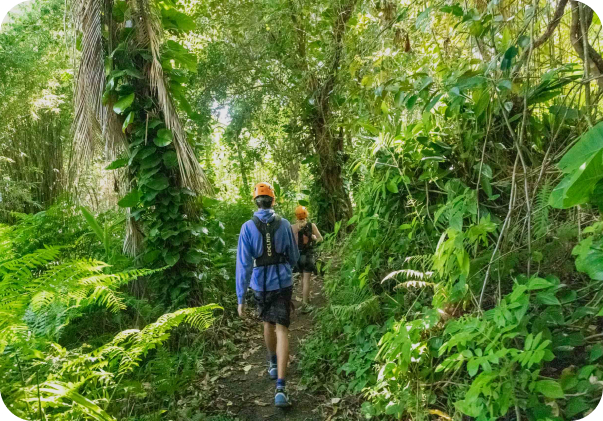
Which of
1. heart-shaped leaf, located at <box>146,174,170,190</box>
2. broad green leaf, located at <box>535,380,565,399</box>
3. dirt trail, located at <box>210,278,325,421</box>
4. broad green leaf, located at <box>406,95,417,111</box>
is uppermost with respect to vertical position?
broad green leaf, located at <box>406,95,417,111</box>

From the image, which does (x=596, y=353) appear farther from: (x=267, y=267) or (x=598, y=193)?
(x=267, y=267)

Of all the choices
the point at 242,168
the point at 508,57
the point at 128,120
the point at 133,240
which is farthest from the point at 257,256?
the point at 242,168

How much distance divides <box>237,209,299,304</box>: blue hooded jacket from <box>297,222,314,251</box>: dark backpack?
1.35m

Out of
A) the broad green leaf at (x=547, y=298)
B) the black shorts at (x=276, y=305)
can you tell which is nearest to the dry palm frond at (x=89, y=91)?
the black shorts at (x=276, y=305)

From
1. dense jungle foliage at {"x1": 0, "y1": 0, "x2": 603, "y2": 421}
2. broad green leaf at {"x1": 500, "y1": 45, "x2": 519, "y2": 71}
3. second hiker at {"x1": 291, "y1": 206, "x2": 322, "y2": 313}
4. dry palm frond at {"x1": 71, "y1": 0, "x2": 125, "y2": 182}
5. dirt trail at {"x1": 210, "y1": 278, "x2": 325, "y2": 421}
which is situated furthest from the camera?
second hiker at {"x1": 291, "y1": 206, "x2": 322, "y2": 313}

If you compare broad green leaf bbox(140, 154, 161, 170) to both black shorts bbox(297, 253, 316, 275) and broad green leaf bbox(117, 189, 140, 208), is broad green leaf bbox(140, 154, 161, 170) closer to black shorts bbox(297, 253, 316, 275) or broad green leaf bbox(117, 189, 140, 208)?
broad green leaf bbox(117, 189, 140, 208)

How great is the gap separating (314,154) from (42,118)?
3632mm

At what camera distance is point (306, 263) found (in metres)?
4.43

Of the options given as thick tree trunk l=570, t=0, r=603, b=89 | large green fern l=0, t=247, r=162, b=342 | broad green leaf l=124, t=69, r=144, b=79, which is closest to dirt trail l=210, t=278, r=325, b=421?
large green fern l=0, t=247, r=162, b=342

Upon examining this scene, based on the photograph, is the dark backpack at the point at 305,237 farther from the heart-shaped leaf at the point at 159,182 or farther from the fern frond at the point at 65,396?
the fern frond at the point at 65,396

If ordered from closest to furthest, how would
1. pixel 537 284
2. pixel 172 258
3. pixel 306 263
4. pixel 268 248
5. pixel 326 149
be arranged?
1. pixel 537 284
2. pixel 268 248
3. pixel 172 258
4. pixel 306 263
5. pixel 326 149

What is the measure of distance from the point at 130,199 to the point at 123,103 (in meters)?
0.82

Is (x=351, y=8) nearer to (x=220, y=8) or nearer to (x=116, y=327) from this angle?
(x=220, y=8)

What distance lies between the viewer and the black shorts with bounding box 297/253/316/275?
14.5 ft
